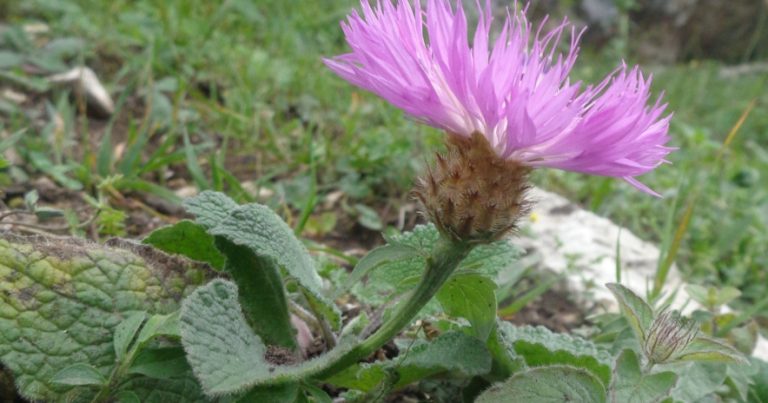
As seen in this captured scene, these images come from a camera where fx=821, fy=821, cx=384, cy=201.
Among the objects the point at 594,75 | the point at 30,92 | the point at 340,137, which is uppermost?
the point at 594,75

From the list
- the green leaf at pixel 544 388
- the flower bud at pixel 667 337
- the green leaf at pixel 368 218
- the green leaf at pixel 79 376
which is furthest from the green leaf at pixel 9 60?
the flower bud at pixel 667 337

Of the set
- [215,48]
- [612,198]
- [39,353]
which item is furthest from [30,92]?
[612,198]

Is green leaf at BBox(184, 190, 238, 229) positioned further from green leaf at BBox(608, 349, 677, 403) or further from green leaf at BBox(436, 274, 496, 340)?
green leaf at BBox(608, 349, 677, 403)

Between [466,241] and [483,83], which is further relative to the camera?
[466,241]

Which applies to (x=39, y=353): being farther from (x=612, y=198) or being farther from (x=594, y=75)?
(x=594, y=75)

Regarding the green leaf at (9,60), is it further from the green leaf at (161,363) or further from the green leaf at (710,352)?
the green leaf at (710,352)

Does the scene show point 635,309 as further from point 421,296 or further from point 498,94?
point 498,94
